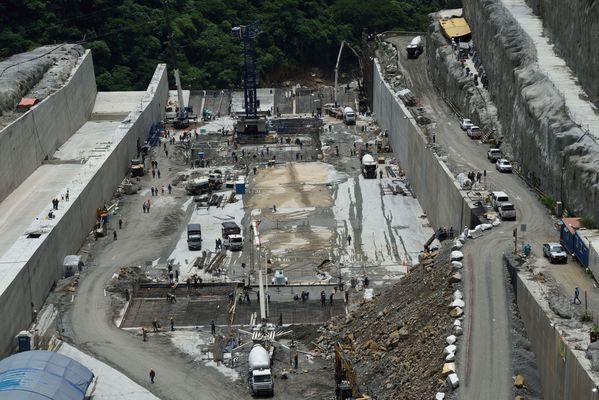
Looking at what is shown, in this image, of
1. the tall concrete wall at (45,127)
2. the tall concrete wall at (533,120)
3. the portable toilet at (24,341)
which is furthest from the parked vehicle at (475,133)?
the portable toilet at (24,341)

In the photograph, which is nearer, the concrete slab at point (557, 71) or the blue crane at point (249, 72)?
the concrete slab at point (557, 71)

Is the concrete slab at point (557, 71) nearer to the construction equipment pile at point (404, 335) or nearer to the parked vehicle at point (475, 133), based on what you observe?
the parked vehicle at point (475, 133)

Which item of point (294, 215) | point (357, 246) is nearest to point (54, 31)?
point (294, 215)

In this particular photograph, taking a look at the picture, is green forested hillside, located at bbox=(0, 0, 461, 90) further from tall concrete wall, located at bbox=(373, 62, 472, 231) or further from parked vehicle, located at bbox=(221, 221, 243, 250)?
parked vehicle, located at bbox=(221, 221, 243, 250)

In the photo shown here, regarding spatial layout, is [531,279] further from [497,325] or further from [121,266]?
[121,266]

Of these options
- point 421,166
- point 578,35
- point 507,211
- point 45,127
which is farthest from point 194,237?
point 45,127
